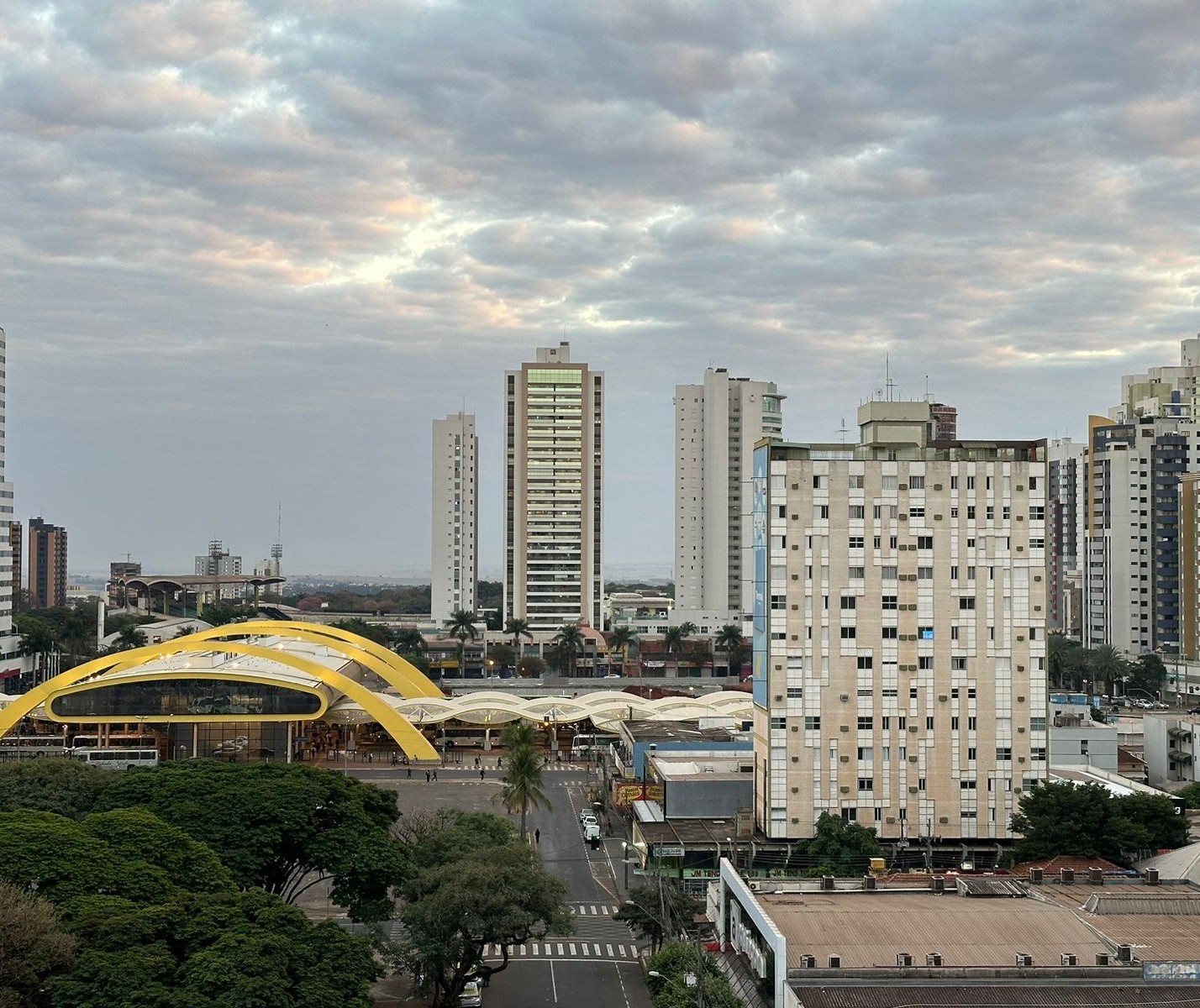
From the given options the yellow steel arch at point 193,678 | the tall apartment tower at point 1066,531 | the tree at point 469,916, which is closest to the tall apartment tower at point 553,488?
the tall apartment tower at point 1066,531

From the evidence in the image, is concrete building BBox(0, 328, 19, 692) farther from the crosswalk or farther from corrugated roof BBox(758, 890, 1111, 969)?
corrugated roof BBox(758, 890, 1111, 969)

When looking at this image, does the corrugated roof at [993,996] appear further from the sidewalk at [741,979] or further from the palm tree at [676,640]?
the palm tree at [676,640]

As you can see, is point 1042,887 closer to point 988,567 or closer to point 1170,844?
point 1170,844

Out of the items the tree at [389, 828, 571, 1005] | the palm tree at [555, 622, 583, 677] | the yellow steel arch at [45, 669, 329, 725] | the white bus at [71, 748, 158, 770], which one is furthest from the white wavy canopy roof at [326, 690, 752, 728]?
the palm tree at [555, 622, 583, 677]

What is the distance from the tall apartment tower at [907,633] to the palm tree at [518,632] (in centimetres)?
9888

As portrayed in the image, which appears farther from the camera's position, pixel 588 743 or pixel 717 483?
pixel 717 483

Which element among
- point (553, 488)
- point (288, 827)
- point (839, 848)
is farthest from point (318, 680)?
point (553, 488)

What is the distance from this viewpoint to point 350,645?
10494 cm

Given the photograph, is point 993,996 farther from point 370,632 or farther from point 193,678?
point 370,632

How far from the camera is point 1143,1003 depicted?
30.0m

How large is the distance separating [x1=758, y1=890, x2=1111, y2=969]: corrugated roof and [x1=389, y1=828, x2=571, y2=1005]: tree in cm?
635

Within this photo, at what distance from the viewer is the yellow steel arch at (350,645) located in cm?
10100

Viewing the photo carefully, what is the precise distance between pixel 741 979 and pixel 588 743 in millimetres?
56492

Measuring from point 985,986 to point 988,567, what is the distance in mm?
26388
